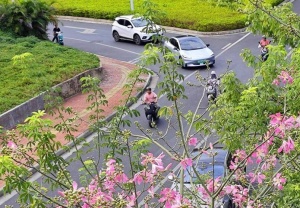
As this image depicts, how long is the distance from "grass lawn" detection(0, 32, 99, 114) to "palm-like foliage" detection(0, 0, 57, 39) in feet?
2.95

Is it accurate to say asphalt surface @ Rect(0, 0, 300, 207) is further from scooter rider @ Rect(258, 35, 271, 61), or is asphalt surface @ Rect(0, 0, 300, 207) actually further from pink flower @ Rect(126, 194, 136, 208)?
pink flower @ Rect(126, 194, 136, 208)

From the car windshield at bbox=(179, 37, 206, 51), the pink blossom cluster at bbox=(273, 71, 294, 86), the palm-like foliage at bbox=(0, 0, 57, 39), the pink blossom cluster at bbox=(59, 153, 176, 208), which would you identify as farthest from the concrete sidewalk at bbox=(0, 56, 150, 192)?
the pink blossom cluster at bbox=(59, 153, 176, 208)

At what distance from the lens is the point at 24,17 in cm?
2502

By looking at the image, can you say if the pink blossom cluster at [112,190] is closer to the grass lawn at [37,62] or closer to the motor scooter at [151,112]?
the motor scooter at [151,112]

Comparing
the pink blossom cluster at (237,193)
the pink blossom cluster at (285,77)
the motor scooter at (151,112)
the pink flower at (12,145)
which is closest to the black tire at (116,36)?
the motor scooter at (151,112)

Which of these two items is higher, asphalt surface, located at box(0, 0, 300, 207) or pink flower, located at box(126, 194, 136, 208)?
pink flower, located at box(126, 194, 136, 208)

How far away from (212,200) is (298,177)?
4.43 ft

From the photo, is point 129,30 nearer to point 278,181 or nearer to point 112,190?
point 112,190

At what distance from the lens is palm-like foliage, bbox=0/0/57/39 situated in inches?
984

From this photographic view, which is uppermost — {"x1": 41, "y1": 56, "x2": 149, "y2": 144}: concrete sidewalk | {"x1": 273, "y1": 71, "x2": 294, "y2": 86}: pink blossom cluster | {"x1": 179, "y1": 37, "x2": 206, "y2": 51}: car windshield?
{"x1": 273, "y1": 71, "x2": 294, "y2": 86}: pink blossom cluster

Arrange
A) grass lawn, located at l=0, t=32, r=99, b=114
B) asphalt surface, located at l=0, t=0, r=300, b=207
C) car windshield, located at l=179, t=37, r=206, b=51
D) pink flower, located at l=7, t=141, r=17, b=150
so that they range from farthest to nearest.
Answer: car windshield, located at l=179, t=37, r=206, b=51 < asphalt surface, located at l=0, t=0, r=300, b=207 < grass lawn, located at l=0, t=32, r=99, b=114 < pink flower, located at l=7, t=141, r=17, b=150

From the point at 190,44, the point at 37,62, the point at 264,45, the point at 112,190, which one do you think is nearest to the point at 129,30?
the point at 190,44

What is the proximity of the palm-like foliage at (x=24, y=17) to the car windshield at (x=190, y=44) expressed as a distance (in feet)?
22.0

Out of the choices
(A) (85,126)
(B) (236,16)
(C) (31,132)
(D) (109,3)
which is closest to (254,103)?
(C) (31,132)
